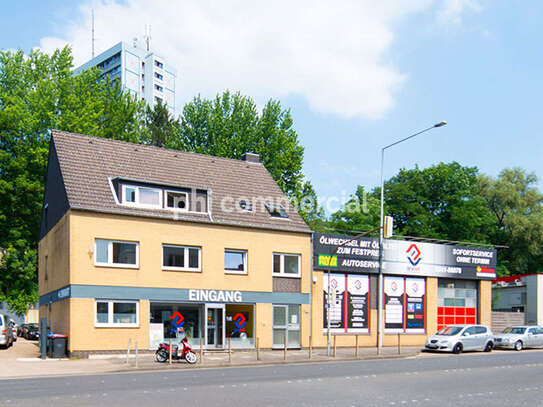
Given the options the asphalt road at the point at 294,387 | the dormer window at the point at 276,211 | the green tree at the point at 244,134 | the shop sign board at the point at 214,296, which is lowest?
the asphalt road at the point at 294,387

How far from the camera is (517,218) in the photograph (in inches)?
2438

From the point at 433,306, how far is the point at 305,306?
29.7ft

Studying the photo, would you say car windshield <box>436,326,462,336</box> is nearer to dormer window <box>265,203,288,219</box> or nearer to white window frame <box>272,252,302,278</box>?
white window frame <box>272,252,302,278</box>

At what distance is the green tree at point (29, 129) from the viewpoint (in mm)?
41562

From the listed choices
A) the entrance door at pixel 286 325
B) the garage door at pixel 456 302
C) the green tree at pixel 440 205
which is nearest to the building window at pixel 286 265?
the entrance door at pixel 286 325

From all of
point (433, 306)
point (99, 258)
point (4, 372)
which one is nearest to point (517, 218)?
point (433, 306)

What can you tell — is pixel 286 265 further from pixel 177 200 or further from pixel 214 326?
pixel 177 200

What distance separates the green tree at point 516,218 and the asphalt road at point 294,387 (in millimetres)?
43381

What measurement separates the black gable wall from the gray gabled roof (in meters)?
0.71

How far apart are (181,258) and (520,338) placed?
62.5ft

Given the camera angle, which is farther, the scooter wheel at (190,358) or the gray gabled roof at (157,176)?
the gray gabled roof at (157,176)

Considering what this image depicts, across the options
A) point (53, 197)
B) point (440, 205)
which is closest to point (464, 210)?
point (440, 205)

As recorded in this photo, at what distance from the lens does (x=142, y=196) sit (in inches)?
1109

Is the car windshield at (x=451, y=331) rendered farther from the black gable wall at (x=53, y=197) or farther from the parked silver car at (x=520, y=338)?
the black gable wall at (x=53, y=197)
